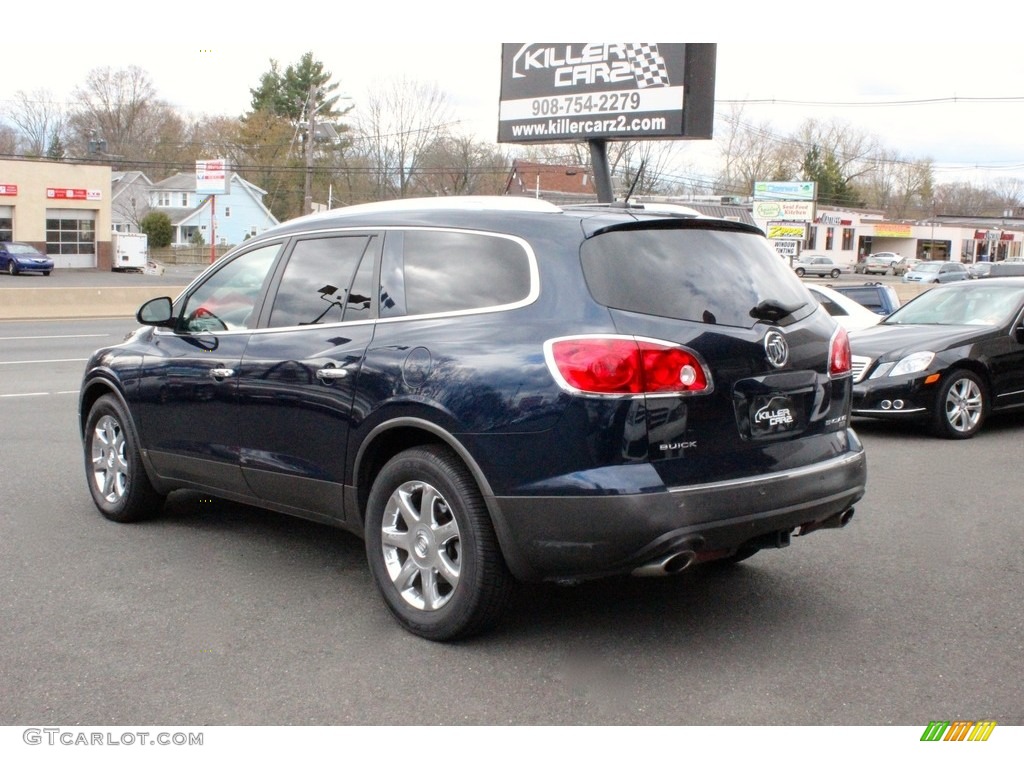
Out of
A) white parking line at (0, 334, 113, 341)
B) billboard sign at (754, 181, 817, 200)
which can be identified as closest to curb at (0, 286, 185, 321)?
white parking line at (0, 334, 113, 341)

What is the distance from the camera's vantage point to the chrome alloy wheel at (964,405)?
33.7ft

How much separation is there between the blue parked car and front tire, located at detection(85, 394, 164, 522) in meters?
50.2

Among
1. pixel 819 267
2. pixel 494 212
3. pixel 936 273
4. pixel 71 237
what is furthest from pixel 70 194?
pixel 494 212

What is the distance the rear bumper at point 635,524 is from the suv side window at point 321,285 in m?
1.41

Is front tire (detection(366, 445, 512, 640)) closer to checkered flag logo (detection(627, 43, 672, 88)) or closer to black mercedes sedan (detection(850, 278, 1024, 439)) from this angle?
black mercedes sedan (detection(850, 278, 1024, 439))

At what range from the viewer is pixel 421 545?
473cm

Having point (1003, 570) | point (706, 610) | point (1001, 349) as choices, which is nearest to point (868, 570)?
point (1003, 570)

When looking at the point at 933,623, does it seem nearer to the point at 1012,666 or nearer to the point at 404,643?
the point at 1012,666

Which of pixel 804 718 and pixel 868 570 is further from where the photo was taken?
pixel 868 570

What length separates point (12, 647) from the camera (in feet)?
15.0

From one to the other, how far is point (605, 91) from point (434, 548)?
2441 cm

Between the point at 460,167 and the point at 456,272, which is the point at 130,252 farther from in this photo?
the point at 456,272

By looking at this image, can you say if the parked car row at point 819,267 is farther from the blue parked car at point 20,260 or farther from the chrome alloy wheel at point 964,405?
the chrome alloy wheel at point 964,405

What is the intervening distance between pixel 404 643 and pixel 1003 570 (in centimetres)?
321
